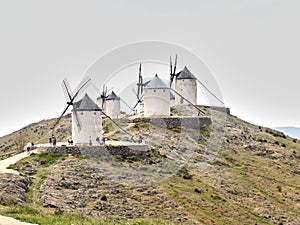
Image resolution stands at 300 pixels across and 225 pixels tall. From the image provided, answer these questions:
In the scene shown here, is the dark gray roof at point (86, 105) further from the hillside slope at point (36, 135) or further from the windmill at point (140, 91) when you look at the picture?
the windmill at point (140, 91)

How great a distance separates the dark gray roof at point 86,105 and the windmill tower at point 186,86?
82.7 ft

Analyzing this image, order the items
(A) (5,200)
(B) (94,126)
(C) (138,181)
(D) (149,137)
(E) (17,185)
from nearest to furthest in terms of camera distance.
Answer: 1. (A) (5,200)
2. (E) (17,185)
3. (C) (138,181)
4. (B) (94,126)
5. (D) (149,137)

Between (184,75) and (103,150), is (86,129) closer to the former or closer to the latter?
(103,150)

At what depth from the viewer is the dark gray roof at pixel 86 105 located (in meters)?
52.8

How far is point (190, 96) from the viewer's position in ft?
252

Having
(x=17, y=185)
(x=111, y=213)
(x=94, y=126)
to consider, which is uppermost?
(x=94, y=126)

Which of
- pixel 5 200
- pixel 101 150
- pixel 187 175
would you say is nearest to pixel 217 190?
pixel 187 175

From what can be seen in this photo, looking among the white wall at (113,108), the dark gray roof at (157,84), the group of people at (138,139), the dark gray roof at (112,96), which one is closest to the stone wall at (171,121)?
the dark gray roof at (157,84)

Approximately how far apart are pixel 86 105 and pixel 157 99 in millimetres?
16050

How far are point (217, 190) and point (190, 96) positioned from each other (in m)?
29.4

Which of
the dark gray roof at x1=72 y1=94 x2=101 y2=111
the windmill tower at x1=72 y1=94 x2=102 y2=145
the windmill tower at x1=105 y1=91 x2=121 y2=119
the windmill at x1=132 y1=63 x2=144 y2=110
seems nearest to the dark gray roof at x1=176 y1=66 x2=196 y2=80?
the windmill at x1=132 y1=63 x2=144 y2=110

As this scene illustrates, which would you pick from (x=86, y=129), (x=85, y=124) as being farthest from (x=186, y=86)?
(x=86, y=129)

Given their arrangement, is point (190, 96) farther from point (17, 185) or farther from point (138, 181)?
point (17, 185)

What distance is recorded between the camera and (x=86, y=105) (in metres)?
53.2
